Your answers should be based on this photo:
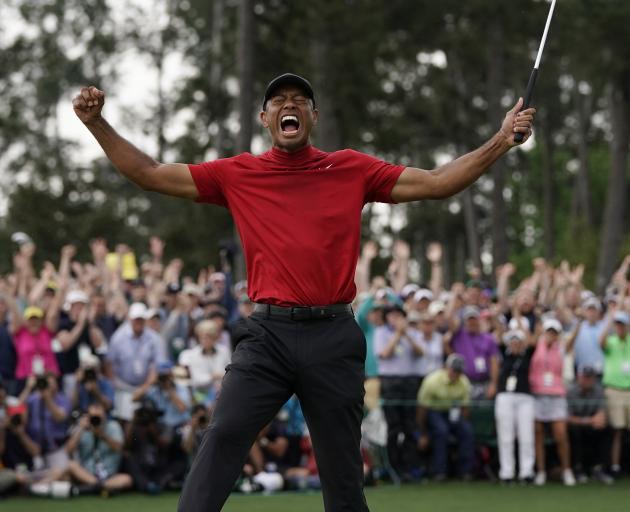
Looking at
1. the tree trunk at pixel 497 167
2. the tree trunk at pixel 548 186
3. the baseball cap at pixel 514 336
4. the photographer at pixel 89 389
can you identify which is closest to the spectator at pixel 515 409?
the baseball cap at pixel 514 336

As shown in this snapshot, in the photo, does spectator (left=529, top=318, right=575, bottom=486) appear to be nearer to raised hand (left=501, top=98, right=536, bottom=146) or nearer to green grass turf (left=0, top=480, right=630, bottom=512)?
green grass turf (left=0, top=480, right=630, bottom=512)

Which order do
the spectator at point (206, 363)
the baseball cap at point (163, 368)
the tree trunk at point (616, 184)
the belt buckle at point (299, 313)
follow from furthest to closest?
the tree trunk at point (616, 184) → the spectator at point (206, 363) → the baseball cap at point (163, 368) → the belt buckle at point (299, 313)

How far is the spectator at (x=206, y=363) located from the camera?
49.3 feet

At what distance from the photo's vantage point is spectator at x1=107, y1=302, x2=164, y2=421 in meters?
15.0

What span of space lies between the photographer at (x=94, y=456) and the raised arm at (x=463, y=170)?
859 cm

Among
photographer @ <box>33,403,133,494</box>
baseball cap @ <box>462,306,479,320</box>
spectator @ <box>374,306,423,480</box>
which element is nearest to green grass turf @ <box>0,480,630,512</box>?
photographer @ <box>33,403,133,494</box>

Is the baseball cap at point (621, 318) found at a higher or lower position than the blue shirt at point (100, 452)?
higher

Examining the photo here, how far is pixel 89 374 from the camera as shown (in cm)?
1450

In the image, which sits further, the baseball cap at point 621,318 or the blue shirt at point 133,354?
the baseball cap at point 621,318

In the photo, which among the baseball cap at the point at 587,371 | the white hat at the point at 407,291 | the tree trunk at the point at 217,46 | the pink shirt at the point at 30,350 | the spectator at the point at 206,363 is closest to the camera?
the pink shirt at the point at 30,350

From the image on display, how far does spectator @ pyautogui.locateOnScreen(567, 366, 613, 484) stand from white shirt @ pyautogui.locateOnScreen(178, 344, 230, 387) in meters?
4.63

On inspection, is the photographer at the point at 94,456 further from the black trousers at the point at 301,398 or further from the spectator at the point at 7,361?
the black trousers at the point at 301,398

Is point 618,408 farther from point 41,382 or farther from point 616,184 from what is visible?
point 616,184

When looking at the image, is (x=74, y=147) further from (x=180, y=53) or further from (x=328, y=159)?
(x=328, y=159)
